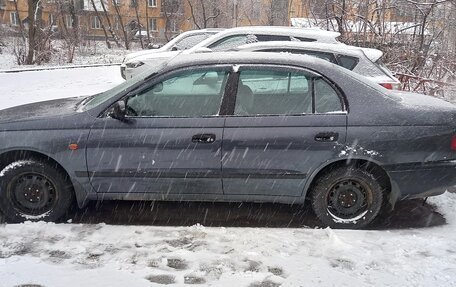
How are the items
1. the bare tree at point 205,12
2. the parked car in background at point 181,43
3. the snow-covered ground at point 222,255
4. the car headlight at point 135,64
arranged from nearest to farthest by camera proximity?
the snow-covered ground at point 222,255 → the car headlight at point 135,64 → the parked car in background at point 181,43 → the bare tree at point 205,12

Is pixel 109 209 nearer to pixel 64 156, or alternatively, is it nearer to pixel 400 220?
pixel 64 156

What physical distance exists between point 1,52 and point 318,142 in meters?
27.3

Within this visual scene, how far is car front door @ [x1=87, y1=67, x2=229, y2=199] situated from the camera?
4.26 m

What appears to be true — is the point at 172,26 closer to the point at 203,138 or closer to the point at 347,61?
the point at 347,61

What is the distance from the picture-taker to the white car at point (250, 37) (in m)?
8.99

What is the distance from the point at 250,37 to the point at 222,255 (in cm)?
652

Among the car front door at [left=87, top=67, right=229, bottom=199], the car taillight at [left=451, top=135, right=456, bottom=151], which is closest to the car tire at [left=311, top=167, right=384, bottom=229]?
the car taillight at [left=451, top=135, right=456, bottom=151]

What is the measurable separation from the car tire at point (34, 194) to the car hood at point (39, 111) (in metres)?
0.46

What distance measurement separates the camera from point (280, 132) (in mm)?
4227

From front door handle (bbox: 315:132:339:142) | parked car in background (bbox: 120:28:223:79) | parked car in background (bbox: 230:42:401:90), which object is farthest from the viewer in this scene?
parked car in background (bbox: 120:28:223:79)

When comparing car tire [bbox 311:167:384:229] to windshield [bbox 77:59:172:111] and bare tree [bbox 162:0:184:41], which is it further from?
bare tree [bbox 162:0:184:41]

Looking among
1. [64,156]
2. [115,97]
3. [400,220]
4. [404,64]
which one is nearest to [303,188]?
[400,220]

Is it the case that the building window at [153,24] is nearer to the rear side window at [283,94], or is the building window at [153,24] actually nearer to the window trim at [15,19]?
the window trim at [15,19]

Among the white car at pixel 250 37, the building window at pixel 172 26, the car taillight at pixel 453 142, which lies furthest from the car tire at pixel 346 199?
the building window at pixel 172 26
